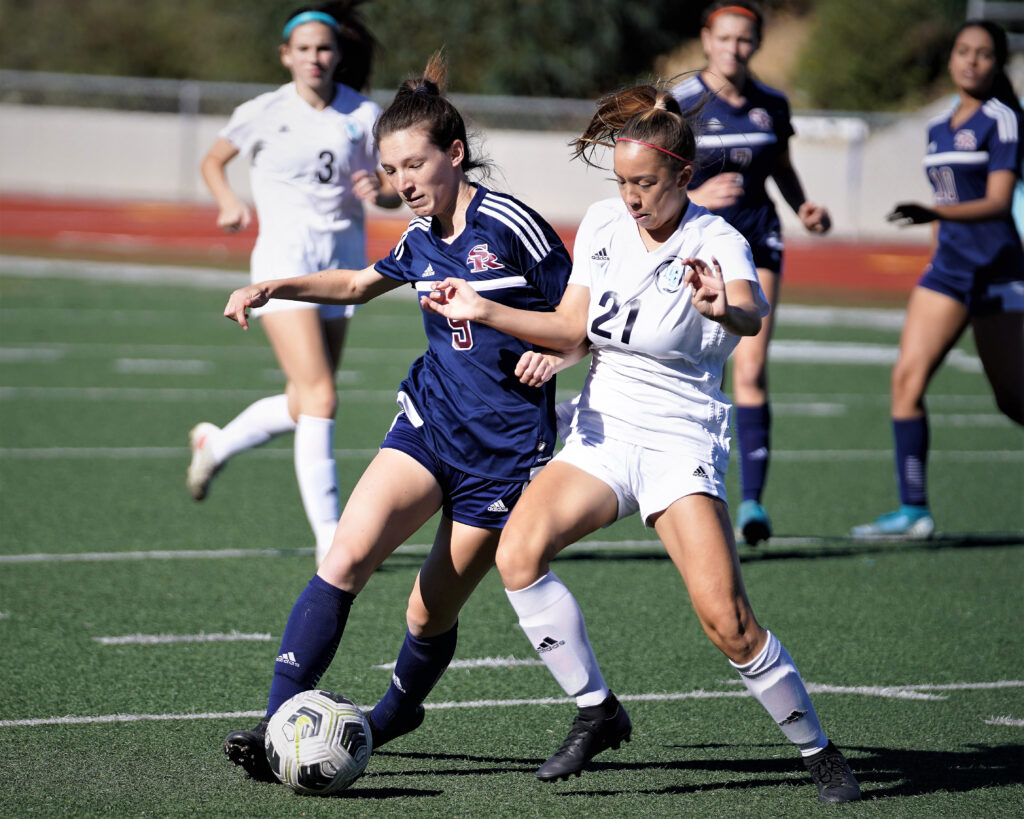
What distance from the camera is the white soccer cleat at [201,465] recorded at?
6879 mm

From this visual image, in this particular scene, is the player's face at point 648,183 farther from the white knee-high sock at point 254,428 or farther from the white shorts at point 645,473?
the white knee-high sock at point 254,428

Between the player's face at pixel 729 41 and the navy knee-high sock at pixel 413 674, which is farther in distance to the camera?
the player's face at pixel 729 41

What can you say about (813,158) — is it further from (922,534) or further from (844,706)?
(844,706)

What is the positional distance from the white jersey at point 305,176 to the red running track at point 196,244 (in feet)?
49.6

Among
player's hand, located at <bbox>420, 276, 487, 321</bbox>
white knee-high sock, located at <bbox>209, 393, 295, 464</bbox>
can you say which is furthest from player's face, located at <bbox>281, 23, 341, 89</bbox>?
player's hand, located at <bbox>420, 276, 487, 321</bbox>

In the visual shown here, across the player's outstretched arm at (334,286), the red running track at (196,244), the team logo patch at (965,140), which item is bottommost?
the red running track at (196,244)

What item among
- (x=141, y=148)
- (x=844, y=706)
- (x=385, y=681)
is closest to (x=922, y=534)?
(x=844, y=706)

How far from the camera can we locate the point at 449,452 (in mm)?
3977

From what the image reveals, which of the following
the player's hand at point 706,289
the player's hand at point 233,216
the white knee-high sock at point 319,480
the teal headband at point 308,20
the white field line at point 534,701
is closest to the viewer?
the player's hand at point 706,289

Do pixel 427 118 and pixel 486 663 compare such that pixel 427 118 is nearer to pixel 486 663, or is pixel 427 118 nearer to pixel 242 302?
pixel 242 302

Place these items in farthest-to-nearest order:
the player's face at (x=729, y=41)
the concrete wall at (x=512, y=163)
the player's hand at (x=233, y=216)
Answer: the concrete wall at (x=512, y=163)
the player's face at (x=729, y=41)
the player's hand at (x=233, y=216)

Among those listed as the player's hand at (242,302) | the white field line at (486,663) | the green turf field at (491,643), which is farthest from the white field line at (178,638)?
the player's hand at (242,302)

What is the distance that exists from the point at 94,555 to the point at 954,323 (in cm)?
439

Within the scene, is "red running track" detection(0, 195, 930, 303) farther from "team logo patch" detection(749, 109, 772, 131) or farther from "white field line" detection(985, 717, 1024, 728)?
"white field line" detection(985, 717, 1024, 728)
